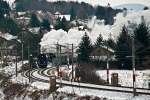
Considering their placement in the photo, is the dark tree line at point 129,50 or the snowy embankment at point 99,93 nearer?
the snowy embankment at point 99,93

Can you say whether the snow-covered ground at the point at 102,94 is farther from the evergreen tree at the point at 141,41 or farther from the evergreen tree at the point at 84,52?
the evergreen tree at the point at 84,52

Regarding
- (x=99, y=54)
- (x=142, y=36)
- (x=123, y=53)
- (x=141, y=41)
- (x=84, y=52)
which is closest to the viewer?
(x=123, y=53)

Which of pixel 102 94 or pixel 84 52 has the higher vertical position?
pixel 102 94

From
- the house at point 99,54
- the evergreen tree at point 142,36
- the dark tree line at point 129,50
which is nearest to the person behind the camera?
the dark tree line at point 129,50

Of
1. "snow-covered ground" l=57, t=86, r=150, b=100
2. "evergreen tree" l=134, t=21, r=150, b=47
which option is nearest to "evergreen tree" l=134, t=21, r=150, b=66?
"evergreen tree" l=134, t=21, r=150, b=47

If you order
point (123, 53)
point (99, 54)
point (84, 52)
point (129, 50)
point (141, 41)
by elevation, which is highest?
point (141, 41)

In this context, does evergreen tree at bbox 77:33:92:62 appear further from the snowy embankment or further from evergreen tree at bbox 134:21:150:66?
the snowy embankment

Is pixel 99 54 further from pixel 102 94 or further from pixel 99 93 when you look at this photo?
pixel 102 94

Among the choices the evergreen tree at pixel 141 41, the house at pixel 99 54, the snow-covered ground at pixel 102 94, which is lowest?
the house at pixel 99 54

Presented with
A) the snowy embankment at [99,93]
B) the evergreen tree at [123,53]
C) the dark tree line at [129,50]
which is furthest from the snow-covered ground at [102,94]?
the evergreen tree at [123,53]

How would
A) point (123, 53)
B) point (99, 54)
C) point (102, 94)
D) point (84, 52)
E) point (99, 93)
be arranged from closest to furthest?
1. point (102, 94)
2. point (99, 93)
3. point (123, 53)
4. point (99, 54)
5. point (84, 52)

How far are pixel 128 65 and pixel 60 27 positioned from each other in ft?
194

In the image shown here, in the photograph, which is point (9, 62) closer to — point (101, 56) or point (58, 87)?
point (101, 56)

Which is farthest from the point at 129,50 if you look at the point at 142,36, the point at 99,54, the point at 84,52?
the point at 84,52
